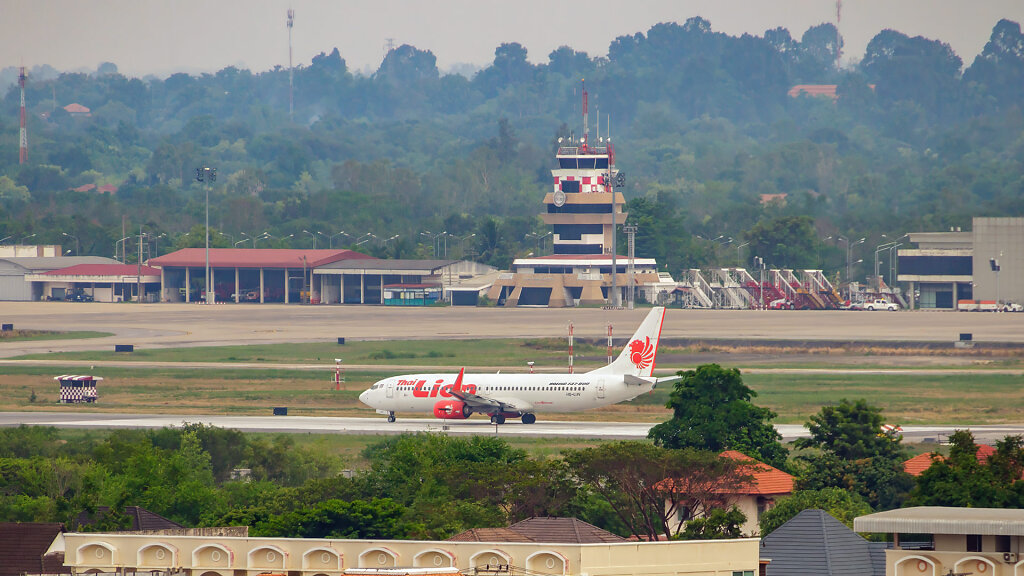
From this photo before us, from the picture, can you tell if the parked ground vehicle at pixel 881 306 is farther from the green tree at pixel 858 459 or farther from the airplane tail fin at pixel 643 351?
the green tree at pixel 858 459

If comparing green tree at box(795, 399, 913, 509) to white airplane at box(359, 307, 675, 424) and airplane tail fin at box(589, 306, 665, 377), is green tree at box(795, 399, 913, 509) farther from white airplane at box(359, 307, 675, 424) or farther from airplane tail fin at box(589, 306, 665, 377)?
airplane tail fin at box(589, 306, 665, 377)

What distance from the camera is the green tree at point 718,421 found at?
236ft

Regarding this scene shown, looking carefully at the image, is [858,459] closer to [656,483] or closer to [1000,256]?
[656,483]

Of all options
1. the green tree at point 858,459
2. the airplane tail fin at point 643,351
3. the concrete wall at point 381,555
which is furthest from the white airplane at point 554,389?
the concrete wall at point 381,555

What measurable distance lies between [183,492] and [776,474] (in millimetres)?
23638

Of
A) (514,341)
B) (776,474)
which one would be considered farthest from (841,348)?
(776,474)

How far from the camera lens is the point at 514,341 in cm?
15812

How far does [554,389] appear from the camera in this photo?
93.8 meters

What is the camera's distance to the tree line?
53.8m

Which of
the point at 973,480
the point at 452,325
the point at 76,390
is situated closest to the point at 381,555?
the point at 973,480

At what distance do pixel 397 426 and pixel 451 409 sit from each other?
11.4 ft

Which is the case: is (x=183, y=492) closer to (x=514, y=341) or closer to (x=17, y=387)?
(x=17, y=387)

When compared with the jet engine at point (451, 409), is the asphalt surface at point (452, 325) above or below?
above

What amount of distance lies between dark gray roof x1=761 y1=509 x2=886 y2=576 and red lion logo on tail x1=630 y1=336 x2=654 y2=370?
47.2m
